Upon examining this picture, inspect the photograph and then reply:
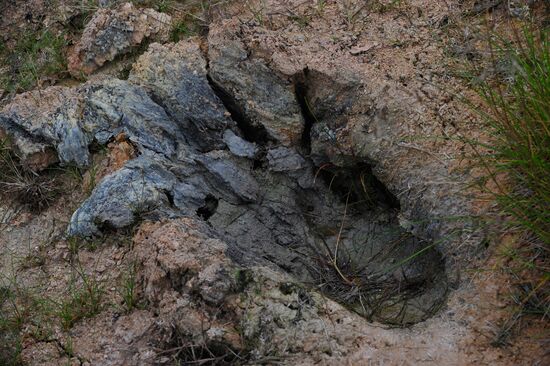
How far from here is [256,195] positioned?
9.97 feet

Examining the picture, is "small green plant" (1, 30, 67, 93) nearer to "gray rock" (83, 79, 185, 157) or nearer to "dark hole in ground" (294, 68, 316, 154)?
"gray rock" (83, 79, 185, 157)

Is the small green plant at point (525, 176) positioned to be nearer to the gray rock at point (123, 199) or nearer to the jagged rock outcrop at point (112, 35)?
the gray rock at point (123, 199)

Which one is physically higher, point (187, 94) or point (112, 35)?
point (112, 35)

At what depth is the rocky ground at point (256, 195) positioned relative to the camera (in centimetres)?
239

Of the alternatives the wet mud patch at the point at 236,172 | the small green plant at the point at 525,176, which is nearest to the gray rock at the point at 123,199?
the wet mud patch at the point at 236,172

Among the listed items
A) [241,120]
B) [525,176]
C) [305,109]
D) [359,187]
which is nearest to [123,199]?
[241,120]

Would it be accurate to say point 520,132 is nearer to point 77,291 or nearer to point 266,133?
point 266,133

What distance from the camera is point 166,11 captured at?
3408 mm

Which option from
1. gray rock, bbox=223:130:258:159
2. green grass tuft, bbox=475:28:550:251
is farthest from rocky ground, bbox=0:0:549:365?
green grass tuft, bbox=475:28:550:251

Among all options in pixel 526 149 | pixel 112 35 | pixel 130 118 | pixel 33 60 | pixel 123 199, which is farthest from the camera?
pixel 33 60

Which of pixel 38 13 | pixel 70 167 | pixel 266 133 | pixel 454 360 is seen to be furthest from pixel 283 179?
pixel 38 13

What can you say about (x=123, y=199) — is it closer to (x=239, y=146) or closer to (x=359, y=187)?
(x=239, y=146)

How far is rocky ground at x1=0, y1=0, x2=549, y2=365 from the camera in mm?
2391

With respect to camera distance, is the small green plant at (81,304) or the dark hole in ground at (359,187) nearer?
the small green plant at (81,304)
